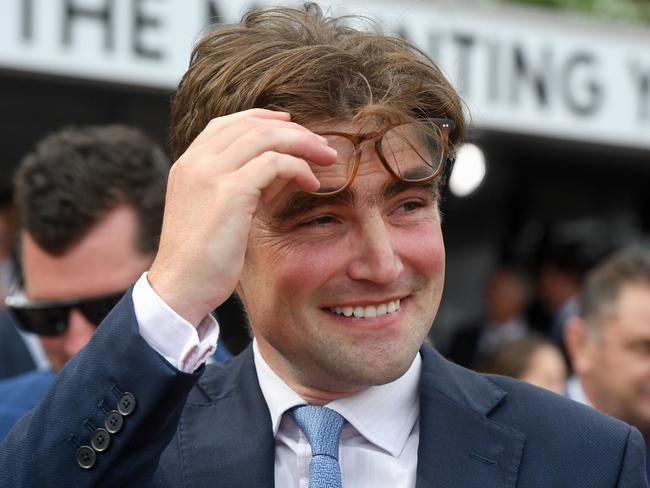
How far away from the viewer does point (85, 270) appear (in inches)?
119

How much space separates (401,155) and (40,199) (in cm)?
148

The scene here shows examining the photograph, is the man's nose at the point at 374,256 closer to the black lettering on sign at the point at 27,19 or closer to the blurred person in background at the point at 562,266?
the black lettering on sign at the point at 27,19

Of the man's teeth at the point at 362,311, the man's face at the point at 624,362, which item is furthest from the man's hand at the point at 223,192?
the man's face at the point at 624,362

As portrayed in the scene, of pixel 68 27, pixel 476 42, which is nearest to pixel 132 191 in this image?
pixel 68 27

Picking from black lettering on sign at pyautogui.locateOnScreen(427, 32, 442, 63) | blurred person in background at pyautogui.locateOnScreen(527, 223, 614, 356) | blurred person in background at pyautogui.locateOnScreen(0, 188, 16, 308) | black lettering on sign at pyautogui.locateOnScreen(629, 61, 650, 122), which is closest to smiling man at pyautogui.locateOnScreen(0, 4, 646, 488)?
black lettering on sign at pyautogui.locateOnScreen(427, 32, 442, 63)

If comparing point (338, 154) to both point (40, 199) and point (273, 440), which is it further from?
point (40, 199)

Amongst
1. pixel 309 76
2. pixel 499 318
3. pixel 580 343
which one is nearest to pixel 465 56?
pixel 580 343

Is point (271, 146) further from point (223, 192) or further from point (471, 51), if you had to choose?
point (471, 51)

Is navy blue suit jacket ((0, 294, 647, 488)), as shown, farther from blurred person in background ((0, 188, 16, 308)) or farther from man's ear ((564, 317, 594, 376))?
blurred person in background ((0, 188, 16, 308))

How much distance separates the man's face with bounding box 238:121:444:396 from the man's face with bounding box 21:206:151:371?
3.41 ft

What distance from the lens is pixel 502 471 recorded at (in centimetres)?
207

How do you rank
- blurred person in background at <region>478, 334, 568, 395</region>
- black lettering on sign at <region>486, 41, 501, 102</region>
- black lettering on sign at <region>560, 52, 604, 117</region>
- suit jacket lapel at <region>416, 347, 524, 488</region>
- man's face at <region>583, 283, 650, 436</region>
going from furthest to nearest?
black lettering on sign at <region>560, 52, 604, 117</region>, black lettering on sign at <region>486, 41, 501, 102</region>, blurred person in background at <region>478, 334, 568, 395</region>, man's face at <region>583, 283, 650, 436</region>, suit jacket lapel at <region>416, 347, 524, 488</region>

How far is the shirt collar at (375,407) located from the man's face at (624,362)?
6.70 ft

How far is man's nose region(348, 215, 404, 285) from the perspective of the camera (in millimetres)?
1963
